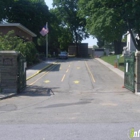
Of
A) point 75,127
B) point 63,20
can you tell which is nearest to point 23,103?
point 75,127

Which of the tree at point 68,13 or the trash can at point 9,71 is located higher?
the tree at point 68,13

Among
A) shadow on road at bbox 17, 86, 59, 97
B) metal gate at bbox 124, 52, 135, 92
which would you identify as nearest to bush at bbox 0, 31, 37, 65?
shadow on road at bbox 17, 86, 59, 97

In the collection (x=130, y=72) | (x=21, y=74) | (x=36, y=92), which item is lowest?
(x=36, y=92)

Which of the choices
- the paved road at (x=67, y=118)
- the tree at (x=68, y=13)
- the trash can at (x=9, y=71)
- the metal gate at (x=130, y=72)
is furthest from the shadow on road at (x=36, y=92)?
the tree at (x=68, y=13)

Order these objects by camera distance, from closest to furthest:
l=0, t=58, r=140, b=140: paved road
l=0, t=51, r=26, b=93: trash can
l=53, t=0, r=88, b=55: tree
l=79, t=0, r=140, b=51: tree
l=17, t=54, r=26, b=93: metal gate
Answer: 1. l=0, t=58, r=140, b=140: paved road
2. l=0, t=51, r=26, b=93: trash can
3. l=17, t=54, r=26, b=93: metal gate
4. l=79, t=0, r=140, b=51: tree
5. l=53, t=0, r=88, b=55: tree

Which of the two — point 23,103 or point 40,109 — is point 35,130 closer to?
point 40,109

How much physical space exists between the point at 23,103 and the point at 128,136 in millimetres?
7383

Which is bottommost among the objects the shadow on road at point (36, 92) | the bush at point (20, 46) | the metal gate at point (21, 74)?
the shadow on road at point (36, 92)

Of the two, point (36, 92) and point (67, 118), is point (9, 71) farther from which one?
point (67, 118)

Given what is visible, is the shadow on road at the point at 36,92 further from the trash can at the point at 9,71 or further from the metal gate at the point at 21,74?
the trash can at the point at 9,71

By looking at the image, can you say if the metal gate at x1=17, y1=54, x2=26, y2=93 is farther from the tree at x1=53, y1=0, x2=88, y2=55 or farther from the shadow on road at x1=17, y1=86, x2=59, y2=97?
the tree at x1=53, y1=0, x2=88, y2=55

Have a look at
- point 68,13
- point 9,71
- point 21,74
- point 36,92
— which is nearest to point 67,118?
point 9,71

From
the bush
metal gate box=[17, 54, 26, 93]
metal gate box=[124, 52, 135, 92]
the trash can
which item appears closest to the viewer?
the trash can

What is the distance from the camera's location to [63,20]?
8438 cm
